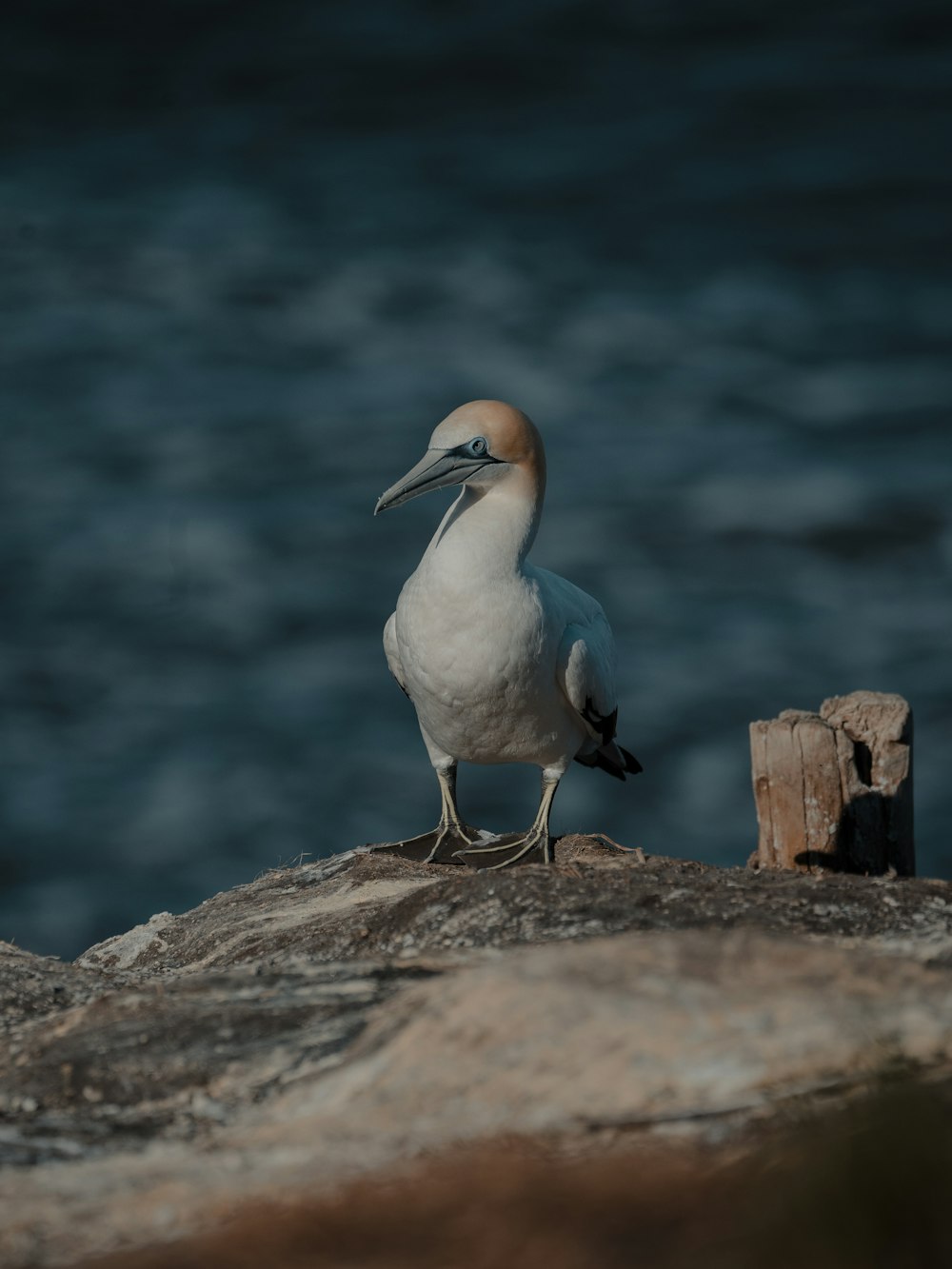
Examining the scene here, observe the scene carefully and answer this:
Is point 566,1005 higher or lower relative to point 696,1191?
higher

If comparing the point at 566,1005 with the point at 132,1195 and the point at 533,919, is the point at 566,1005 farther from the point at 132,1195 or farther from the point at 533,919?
the point at 533,919

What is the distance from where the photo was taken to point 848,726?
8.45 m

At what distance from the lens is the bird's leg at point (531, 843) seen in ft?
27.9

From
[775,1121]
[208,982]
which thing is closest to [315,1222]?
[775,1121]

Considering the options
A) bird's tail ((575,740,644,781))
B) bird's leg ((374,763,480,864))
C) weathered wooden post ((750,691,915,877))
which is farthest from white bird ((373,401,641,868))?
weathered wooden post ((750,691,915,877))

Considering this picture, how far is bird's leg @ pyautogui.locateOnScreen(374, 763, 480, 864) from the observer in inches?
347

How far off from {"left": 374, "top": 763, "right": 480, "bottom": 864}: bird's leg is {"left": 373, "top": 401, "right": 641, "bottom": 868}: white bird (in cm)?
13

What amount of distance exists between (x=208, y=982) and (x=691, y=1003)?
192 cm

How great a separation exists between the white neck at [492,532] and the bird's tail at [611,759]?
196cm

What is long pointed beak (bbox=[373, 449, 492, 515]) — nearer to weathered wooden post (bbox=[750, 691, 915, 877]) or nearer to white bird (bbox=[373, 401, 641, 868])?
white bird (bbox=[373, 401, 641, 868])

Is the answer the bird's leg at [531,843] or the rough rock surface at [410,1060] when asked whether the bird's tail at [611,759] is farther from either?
the rough rock surface at [410,1060]

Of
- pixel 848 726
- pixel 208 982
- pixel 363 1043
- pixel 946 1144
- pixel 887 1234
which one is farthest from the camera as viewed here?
pixel 848 726

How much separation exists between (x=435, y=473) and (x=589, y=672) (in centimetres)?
139

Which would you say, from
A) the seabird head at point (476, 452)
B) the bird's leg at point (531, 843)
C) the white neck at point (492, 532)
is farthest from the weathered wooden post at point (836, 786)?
the seabird head at point (476, 452)
